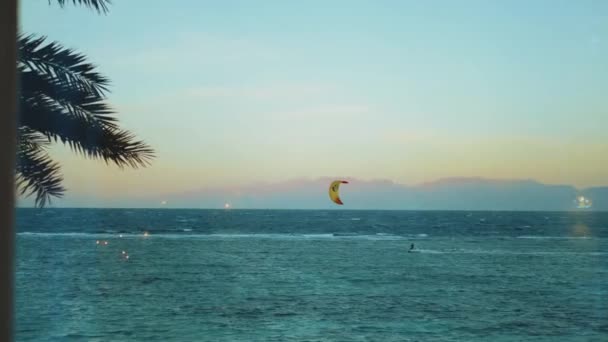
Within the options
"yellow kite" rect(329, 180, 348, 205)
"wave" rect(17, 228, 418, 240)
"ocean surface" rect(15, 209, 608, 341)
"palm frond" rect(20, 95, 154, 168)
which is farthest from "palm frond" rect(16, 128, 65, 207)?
"wave" rect(17, 228, 418, 240)

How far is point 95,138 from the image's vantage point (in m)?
1.73

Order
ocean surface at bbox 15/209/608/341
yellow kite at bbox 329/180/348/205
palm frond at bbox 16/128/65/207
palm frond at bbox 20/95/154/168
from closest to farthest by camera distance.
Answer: palm frond at bbox 16/128/65/207 → palm frond at bbox 20/95/154/168 → yellow kite at bbox 329/180/348/205 → ocean surface at bbox 15/209/608/341

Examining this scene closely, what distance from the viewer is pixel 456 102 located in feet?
15.1

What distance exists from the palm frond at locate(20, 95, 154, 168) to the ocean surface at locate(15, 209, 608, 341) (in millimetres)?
2546

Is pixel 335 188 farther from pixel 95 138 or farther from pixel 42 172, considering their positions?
pixel 42 172

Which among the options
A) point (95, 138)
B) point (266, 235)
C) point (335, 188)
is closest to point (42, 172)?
point (95, 138)

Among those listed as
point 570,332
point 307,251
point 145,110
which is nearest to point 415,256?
point 307,251

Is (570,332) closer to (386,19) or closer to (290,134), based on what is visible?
(290,134)

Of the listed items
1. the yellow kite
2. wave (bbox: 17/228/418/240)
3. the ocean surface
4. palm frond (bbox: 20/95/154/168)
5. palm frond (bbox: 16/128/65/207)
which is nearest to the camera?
palm frond (bbox: 16/128/65/207)

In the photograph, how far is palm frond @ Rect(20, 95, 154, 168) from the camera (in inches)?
65.7

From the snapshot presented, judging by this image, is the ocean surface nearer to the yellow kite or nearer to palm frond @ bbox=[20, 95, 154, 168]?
the yellow kite

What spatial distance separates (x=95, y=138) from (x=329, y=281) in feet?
47.3

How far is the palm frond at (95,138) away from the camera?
167cm

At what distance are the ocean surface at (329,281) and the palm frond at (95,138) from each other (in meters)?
2.55
